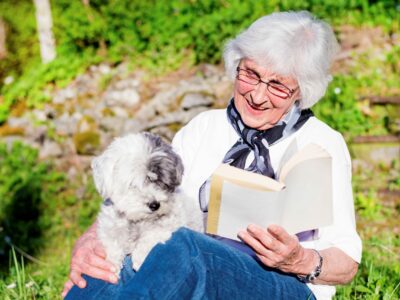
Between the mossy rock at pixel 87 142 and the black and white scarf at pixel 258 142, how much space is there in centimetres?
451

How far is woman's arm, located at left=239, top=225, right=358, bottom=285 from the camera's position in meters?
2.29

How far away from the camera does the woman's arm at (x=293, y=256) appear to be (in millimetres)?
2289

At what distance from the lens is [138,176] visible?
2568 millimetres

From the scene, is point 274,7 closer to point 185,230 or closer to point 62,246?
point 62,246

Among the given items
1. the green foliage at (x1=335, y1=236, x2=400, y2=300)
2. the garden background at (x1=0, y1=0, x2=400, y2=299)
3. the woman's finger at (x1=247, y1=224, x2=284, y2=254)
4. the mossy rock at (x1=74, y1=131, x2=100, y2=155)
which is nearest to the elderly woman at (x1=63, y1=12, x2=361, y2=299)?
the woman's finger at (x1=247, y1=224, x2=284, y2=254)

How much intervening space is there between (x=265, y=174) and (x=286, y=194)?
45 cm

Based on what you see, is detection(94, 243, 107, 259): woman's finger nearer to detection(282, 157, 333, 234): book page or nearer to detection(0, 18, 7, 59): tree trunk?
detection(282, 157, 333, 234): book page

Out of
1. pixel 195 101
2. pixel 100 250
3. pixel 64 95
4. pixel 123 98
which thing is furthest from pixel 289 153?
pixel 64 95

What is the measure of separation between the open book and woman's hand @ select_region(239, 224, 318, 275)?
8 cm

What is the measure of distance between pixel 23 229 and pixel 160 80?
2.47 meters

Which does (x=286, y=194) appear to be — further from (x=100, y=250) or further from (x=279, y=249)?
(x=100, y=250)

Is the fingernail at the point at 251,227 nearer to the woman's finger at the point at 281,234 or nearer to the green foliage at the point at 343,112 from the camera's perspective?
the woman's finger at the point at 281,234

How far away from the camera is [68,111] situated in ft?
25.3

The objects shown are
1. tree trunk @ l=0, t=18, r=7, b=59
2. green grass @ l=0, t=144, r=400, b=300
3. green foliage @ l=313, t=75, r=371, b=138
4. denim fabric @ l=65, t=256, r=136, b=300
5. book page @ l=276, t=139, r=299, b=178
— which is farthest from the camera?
tree trunk @ l=0, t=18, r=7, b=59
